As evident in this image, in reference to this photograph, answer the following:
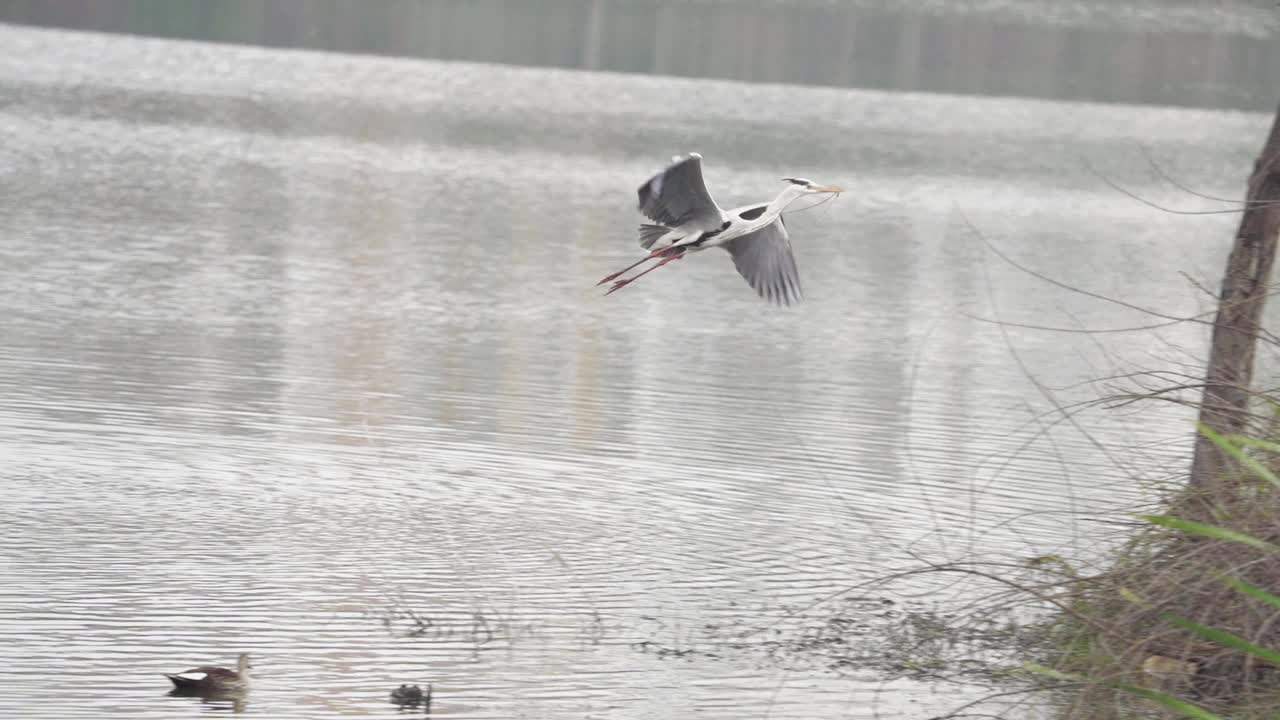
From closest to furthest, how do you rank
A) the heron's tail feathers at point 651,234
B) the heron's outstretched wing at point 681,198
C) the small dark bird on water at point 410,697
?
the small dark bird on water at point 410,697
the heron's outstretched wing at point 681,198
the heron's tail feathers at point 651,234

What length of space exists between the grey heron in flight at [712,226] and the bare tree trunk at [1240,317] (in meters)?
1.51

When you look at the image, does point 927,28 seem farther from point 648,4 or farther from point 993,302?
point 993,302

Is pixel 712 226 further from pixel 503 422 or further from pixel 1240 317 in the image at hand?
pixel 503 422

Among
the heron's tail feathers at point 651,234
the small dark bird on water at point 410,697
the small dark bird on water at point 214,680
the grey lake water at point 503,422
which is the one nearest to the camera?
the small dark bird on water at point 214,680

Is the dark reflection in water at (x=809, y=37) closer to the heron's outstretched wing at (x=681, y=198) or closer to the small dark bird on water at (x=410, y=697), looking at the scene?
the heron's outstretched wing at (x=681, y=198)

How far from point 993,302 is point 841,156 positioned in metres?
13.3

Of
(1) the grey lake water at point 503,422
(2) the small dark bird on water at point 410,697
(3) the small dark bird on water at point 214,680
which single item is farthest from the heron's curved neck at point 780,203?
(3) the small dark bird on water at point 214,680

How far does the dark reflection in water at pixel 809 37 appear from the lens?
46688 mm

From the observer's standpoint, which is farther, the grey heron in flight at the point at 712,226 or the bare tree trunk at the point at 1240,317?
the grey heron in flight at the point at 712,226

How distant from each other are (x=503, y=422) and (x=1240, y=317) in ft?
15.7

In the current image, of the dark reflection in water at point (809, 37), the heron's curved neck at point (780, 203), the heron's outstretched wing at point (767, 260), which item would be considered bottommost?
the heron's outstretched wing at point (767, 260)

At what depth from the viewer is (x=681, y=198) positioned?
26.1 feet

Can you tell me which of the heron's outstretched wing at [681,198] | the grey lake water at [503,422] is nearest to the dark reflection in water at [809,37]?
the grey lake water at [503,422]

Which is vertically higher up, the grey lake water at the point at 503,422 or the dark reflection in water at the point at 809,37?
the dark reflection in water at the point at 809,37
